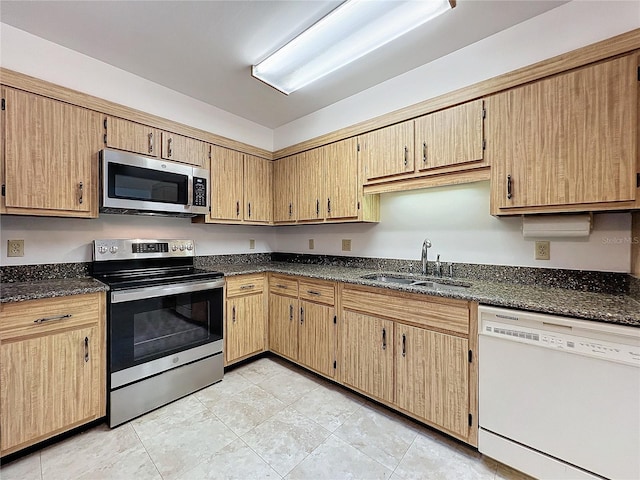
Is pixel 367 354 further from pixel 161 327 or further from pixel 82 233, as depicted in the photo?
pixel 82 233

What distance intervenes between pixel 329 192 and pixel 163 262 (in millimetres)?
1678

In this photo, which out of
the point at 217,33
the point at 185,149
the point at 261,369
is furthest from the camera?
the point at 261,369

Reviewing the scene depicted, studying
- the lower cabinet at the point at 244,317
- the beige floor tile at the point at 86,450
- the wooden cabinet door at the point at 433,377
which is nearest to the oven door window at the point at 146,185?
the lower cabinet at the point at 244,317

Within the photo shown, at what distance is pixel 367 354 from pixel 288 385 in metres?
0.79

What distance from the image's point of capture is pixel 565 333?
1.31 metres

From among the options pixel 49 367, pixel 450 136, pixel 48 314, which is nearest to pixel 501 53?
pixel 450 136

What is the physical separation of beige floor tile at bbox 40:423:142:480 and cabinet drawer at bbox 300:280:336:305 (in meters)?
1.46

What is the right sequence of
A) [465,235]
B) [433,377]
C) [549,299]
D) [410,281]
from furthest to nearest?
[410,281]
[465,235]
[433,377]
[549,299]

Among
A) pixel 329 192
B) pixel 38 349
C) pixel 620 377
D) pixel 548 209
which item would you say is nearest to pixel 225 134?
pixel 329 192

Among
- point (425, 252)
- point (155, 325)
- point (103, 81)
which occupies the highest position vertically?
point (103, 81)

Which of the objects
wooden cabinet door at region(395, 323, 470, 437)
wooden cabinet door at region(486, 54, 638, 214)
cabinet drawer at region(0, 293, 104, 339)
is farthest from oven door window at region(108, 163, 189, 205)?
wooden cabinet door at region(486, 54, 638, 214)

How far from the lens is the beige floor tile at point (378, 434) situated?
1.61 metres

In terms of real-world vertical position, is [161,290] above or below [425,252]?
below

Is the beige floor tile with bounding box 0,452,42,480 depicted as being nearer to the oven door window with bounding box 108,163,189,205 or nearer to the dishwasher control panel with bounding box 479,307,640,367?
the oven door window with bounding box 108,163,189,205
